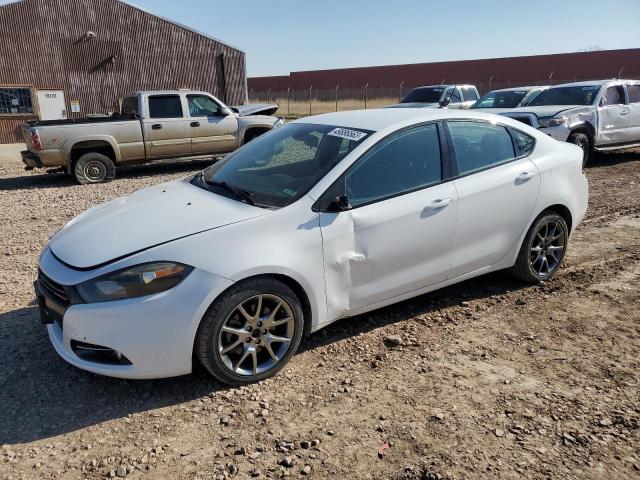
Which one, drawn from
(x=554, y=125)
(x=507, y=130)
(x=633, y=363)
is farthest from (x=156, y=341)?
(x=554, y=125)

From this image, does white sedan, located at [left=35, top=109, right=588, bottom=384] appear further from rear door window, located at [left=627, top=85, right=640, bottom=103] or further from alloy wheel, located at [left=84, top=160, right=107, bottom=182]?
rear door window, located at [left=627, top=85, right=640, bottom=103]

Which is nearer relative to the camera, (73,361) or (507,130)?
(73,361)

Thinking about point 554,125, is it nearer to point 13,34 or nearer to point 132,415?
point 132,415

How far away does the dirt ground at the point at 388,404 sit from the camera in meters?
2.69

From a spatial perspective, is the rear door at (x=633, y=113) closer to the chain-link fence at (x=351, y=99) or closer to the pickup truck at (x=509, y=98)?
the pickup truck at (x=509, y=98)

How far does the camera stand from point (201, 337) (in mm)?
3100

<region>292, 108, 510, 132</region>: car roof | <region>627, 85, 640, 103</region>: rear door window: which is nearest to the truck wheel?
<region>292, 108, 510, 132</region>: car roof

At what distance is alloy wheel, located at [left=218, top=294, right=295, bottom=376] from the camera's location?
323cm

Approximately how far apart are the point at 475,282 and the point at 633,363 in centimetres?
164

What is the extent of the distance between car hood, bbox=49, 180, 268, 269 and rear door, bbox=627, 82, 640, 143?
36.0 feet

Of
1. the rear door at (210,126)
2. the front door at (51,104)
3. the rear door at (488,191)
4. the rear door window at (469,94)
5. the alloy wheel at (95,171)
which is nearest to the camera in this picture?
the rear door at (488,191)

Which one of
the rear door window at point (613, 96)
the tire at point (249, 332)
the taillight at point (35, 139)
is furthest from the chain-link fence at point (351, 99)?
the tire at point (249, 332)

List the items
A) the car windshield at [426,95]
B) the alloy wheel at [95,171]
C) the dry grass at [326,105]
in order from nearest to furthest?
the alloy wheel at [95,171], the car windshield at [426,95], the dry grass at [326,105]

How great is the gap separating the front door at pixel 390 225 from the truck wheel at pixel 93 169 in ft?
29.0
